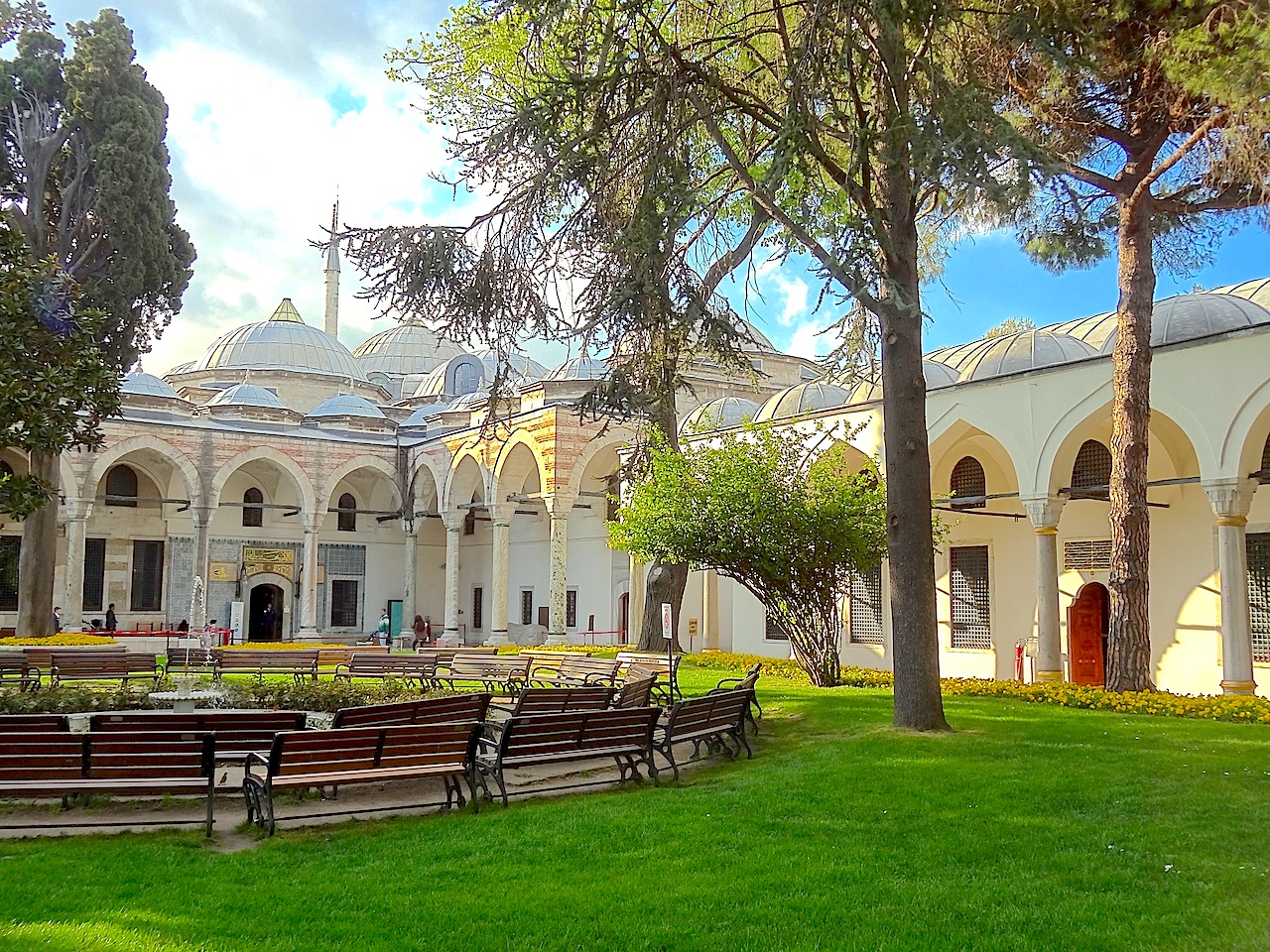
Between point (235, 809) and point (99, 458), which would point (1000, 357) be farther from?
point (99, 458)

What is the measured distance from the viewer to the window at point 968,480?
1586cm

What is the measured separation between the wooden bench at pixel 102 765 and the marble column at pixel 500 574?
1667 cm

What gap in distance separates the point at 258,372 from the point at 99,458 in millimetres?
8388

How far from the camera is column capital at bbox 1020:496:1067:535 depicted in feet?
42.2

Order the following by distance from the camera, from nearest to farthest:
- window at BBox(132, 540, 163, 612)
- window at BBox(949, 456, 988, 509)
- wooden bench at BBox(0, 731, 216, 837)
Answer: wooden bench at BBox(0, 731, 216, 837) → window at BBox(949, 456, 988, 509) → window at BBox(132, 540, 163, 612)

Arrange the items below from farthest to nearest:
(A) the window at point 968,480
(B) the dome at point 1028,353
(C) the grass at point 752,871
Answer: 1. (A) the window at point 968,480
2. (B) the dome at point 1028,353
3. (C) the grass at point 752,871

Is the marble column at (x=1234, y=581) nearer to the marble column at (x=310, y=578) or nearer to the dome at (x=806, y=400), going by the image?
the dome at (x=806, y=400)

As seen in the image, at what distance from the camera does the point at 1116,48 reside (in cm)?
959

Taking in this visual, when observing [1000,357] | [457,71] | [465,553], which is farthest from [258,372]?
[1000,357]

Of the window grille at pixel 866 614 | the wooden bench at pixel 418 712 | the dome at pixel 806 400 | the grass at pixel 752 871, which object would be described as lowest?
the grass at pixel 752 871

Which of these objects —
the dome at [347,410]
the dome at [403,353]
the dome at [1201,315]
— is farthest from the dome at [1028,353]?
the dome at [403,353]

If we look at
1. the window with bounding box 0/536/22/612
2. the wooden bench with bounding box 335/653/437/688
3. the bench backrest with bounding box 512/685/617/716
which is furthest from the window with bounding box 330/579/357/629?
the bench backrest with bounding box 512/685/617/716

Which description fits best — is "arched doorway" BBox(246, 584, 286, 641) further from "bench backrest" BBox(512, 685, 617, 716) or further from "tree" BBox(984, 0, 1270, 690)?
"tree" BBox(984, 0, 1270, 690)

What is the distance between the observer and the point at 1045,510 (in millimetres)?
12867
